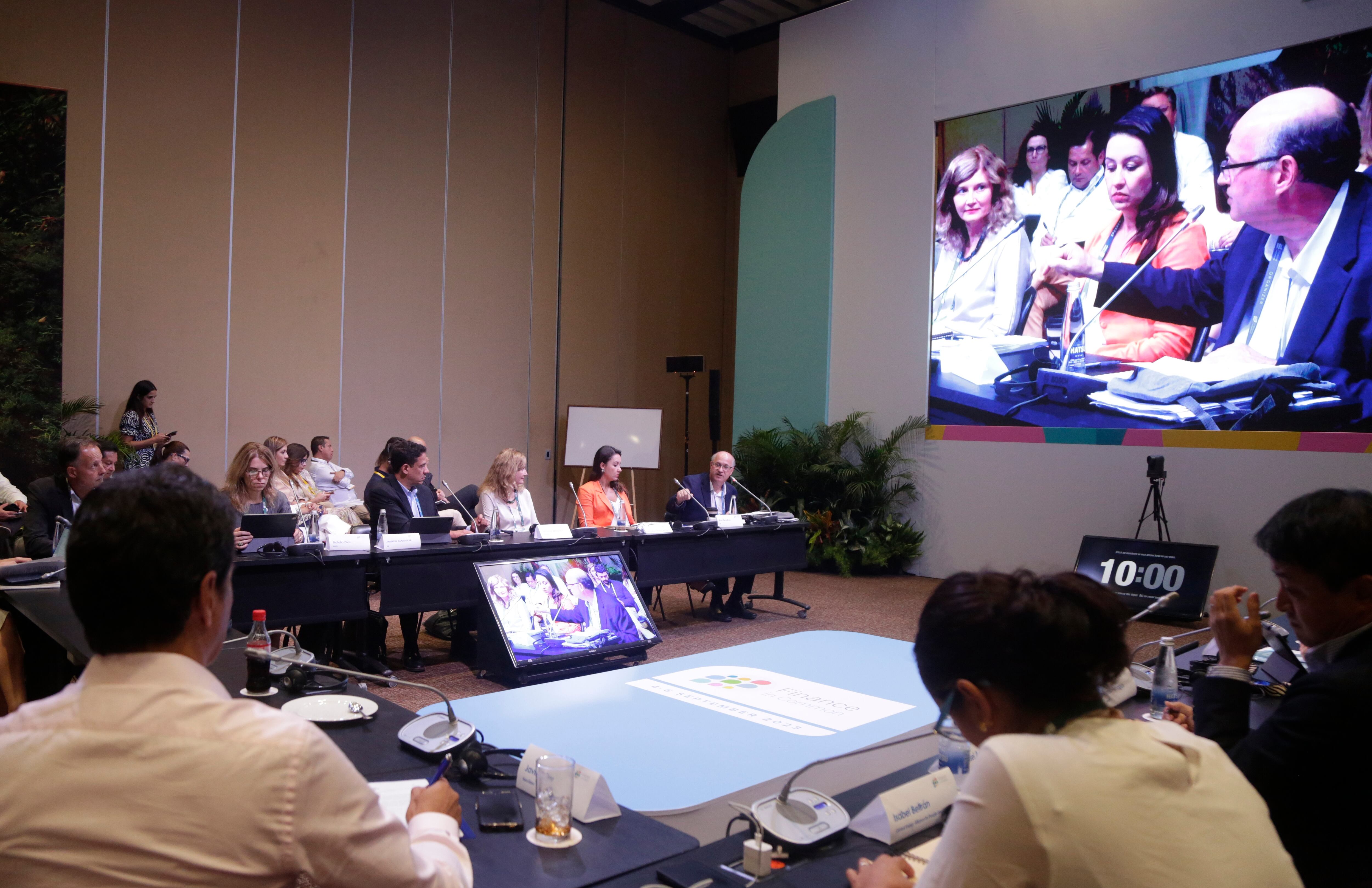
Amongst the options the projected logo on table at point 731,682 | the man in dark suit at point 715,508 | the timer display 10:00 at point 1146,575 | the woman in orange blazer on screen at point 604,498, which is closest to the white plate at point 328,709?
the projected logo on table at point 731,682

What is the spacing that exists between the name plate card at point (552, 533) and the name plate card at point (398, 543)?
2.31 feet

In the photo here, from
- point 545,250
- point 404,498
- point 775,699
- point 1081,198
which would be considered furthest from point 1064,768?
point 545,250

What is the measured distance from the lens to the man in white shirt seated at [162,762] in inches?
37.9

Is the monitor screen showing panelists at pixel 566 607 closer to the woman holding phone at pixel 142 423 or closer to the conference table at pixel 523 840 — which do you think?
the conference table at pixel 523 840

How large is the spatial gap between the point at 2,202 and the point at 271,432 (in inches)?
97.9

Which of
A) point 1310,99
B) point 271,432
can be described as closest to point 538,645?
point 271,432

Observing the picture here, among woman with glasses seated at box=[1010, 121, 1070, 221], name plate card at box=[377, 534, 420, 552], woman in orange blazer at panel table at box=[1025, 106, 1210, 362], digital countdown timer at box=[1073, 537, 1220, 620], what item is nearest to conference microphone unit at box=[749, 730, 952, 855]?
name plate card at box=[377, 534, 420, 552]

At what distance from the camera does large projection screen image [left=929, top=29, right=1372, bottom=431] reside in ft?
20.7

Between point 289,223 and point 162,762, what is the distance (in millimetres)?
8007

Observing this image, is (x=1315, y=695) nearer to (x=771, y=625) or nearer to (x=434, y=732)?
(x=434, y=732)

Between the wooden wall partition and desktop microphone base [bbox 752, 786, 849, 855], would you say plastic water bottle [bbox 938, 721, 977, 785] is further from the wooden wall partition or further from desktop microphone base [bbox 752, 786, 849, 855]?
the wooden wall partition

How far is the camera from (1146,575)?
676cm

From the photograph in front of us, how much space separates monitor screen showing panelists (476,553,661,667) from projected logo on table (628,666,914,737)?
1074 mm

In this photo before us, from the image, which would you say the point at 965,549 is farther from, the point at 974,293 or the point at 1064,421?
the point at 974,293
